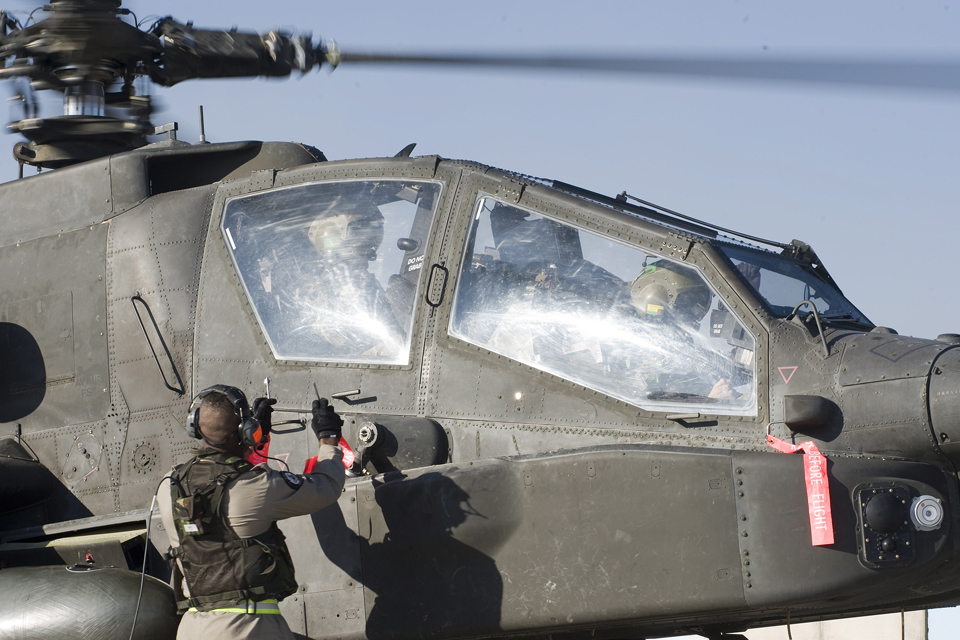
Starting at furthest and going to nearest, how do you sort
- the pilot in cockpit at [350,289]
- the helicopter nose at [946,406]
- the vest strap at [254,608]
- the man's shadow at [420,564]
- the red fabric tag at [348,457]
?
the pilot in cockpit at [350,289]
the red fabric tag at [348,457]
the man's shadow at [420,564]
the vest strap at [254,608]
the helicopter nose at [946,406]

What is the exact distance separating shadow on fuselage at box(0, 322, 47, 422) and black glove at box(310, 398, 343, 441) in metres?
2.23

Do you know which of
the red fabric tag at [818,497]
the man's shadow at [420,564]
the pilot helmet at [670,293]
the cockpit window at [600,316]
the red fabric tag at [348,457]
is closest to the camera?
the red fabric tag at [818,497]

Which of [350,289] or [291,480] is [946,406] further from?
[350,289]

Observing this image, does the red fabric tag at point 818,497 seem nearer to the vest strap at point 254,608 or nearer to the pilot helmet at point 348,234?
the vest strap at point 254,608

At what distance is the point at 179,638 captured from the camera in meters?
4.28

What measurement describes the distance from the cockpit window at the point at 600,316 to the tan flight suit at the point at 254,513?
113cm

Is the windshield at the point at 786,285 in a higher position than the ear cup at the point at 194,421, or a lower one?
higher

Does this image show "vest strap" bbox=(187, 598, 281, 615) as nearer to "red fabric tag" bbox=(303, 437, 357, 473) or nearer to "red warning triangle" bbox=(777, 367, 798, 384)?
"red fabric tag" bbox=(303, 437, 357, 473)

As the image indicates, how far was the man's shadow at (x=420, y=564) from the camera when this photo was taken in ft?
14.5

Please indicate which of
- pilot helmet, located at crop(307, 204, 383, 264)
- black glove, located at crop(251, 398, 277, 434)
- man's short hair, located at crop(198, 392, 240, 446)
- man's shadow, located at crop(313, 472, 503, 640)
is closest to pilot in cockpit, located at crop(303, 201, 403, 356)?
pilot helmet, located at crop(307, 204, 383, 264)

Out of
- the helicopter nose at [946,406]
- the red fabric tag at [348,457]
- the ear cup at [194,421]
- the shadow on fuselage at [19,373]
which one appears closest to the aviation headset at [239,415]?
the ear cup at [194,421]

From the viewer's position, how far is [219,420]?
170 inches

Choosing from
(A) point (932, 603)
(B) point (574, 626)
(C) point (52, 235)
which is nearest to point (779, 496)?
(B) point (574, 626)

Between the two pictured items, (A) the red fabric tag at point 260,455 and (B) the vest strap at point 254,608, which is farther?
(A) the red fabric tag at point 260,455
